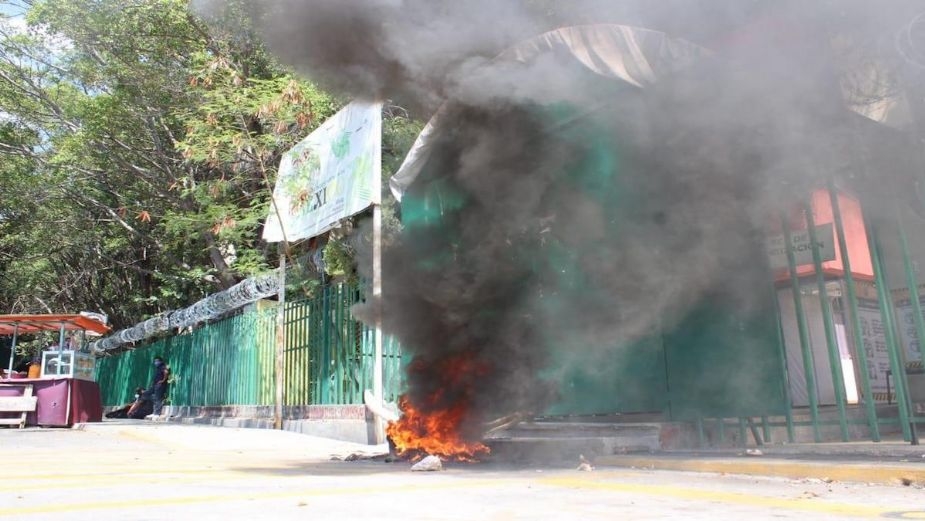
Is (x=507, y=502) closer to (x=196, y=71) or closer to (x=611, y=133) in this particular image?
(x=611, y=133)

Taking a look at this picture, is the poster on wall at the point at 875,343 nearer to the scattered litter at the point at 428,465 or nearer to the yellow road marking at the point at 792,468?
the yellow road marking at the point at 792,468

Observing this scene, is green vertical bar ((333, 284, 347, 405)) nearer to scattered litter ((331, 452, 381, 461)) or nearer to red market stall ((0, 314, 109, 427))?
scattered litter ((331, 452, 381, 461))

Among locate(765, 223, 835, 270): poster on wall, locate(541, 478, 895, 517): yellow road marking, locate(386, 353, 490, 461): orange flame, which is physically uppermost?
locate(765, 223, 835, 270): poster on wall

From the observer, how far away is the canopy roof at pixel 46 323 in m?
13.3

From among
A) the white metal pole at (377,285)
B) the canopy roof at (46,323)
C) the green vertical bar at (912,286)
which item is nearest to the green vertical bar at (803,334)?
the green vertical bar at (912,286)

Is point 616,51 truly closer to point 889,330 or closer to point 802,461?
point 889,330

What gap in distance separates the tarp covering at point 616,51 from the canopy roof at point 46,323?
1166cm

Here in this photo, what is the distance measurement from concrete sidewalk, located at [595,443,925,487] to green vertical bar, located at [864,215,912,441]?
0.69 feet

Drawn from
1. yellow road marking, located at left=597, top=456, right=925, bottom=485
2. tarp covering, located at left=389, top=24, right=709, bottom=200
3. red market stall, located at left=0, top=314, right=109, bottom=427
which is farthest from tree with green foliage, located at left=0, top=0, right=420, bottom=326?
yellow road marking, located at left=597, top=456, right=925, bottom=485

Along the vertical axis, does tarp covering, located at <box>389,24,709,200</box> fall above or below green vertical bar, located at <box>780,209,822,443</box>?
above

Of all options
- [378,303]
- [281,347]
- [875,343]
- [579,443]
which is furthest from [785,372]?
[281,347]

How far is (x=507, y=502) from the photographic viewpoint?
327 cm

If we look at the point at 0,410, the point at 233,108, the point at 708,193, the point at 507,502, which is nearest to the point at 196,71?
the point at 233,108

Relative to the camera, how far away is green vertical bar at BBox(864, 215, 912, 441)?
456 centimetres
